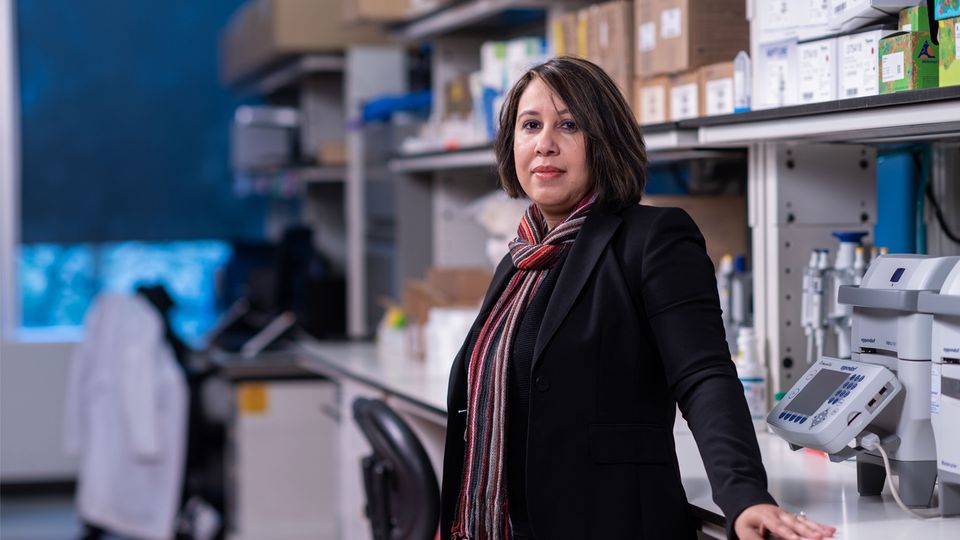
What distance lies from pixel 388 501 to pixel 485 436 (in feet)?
3.05

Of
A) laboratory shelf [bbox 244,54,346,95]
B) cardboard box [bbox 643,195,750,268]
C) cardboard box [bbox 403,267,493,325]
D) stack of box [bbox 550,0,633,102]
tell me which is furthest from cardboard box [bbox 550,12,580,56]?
laboratory shelf [bbox 244,54,346,95]

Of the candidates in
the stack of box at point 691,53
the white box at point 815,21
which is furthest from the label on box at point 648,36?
the white box at point 815,21

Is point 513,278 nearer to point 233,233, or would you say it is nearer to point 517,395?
point 517,395

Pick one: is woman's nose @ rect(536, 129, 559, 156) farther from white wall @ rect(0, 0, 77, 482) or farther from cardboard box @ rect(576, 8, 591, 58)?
white wall @ rect(0, 0, 77, 482)

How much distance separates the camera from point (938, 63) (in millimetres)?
1976

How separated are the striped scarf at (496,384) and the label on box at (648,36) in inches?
40.6

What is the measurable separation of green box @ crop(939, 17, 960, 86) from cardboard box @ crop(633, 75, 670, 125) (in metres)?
0.84

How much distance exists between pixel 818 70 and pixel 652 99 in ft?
2.18

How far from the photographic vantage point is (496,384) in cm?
184

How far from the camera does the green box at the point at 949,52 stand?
191cm

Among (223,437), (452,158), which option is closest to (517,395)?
(452,158)

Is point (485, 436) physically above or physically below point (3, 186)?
below

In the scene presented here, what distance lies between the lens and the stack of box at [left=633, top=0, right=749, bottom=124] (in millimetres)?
2629

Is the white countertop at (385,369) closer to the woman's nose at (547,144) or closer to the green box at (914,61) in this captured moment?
the woman's nose at (547,144)
